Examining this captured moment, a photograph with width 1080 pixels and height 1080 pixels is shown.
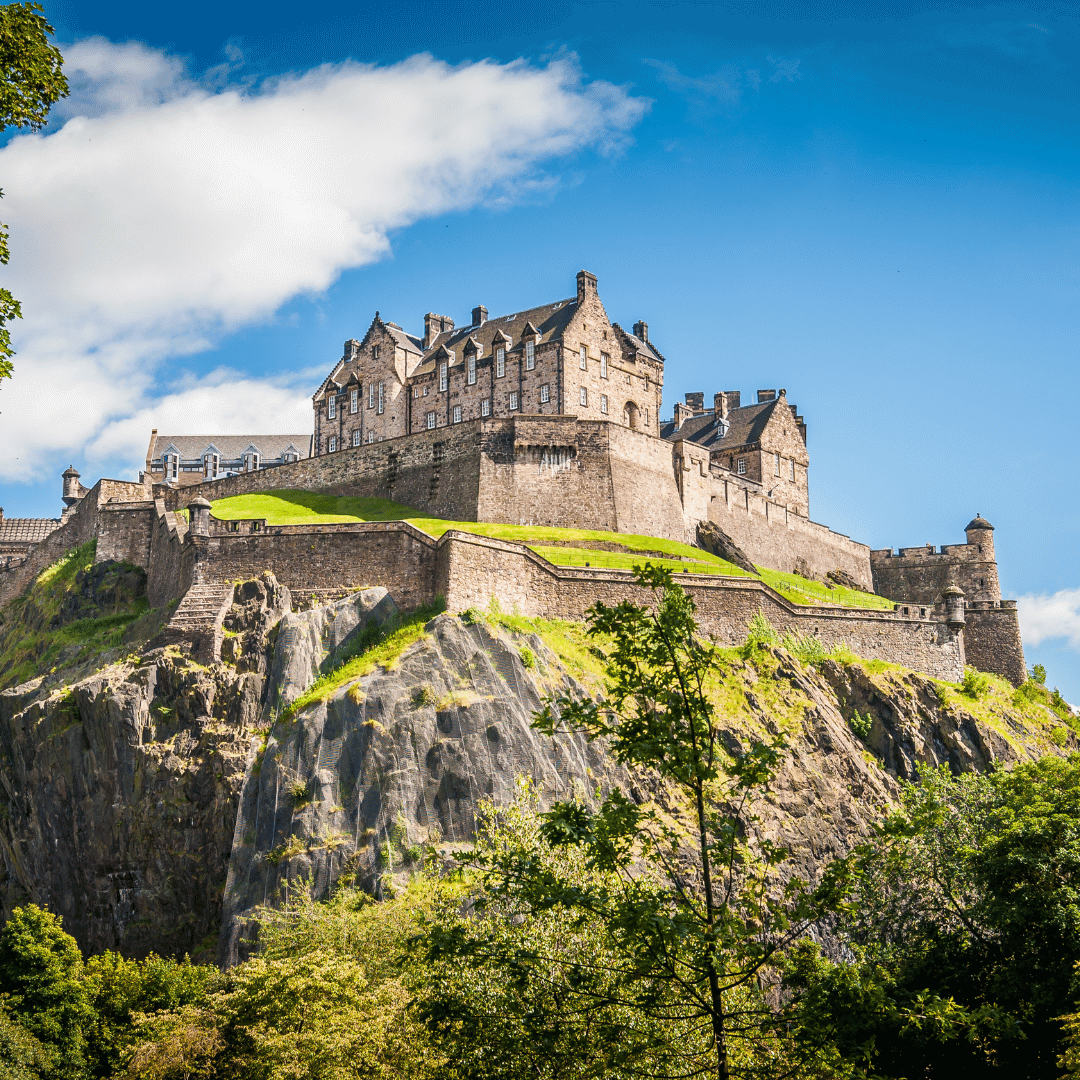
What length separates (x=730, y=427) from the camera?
89.3 metres

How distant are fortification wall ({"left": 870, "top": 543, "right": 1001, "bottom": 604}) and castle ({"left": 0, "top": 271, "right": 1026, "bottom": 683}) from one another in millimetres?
136

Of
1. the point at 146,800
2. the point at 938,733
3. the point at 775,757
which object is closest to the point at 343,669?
the point at 146,800

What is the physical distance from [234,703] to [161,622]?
840cm

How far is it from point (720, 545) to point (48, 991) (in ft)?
142

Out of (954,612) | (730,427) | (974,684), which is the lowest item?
(974,684)

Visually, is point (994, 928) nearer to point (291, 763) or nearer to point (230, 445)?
point (291, 763)

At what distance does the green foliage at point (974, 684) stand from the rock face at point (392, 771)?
2324 cm

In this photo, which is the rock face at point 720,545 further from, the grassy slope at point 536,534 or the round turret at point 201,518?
the round turret at point 201,518

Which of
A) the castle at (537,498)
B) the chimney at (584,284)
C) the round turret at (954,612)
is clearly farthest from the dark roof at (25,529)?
the round turret at (954,612)

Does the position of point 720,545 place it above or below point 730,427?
below

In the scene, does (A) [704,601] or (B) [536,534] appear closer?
(A) [704,601]

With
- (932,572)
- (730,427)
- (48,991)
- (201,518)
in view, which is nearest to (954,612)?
(932,572)

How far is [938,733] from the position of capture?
53.6 metres

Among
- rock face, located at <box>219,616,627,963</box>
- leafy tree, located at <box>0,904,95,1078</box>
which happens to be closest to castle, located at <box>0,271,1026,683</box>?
rock face, located at <box>219,616,627,963</box>
